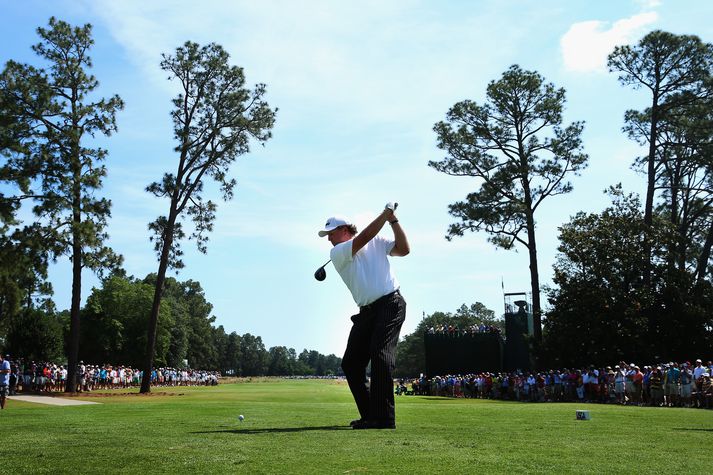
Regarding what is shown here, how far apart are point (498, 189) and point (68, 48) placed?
26.7m

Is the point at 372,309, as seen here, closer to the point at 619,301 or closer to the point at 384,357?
the point at 384,357

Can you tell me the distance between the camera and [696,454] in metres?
5.23


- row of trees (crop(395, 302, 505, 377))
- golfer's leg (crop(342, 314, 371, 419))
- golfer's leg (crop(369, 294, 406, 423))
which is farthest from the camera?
row of trees (crop(395, 302, 505, 377))

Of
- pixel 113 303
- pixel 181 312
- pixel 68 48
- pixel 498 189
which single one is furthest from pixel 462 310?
pixel 68 48

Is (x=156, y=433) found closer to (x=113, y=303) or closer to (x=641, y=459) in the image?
(x=641, y=459)

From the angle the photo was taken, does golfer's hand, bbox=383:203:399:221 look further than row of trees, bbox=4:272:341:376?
No

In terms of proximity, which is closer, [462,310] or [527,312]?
[527,312]

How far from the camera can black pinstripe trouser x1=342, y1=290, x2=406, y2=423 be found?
6934mm

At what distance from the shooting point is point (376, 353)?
693 cm

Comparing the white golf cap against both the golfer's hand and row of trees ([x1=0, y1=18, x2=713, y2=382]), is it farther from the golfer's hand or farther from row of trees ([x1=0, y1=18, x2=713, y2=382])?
row of trees ([x1=0, y1=18, x2=713, y2=382])

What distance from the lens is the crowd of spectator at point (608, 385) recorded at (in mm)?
25656

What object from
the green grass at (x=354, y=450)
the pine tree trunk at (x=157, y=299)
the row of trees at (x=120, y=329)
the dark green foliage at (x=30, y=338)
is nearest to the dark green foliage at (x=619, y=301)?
the pine tree trunk at (x=157, y=299)

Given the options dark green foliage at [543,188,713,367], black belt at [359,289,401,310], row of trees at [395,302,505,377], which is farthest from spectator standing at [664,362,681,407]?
row of trees at [395,302,505,377]

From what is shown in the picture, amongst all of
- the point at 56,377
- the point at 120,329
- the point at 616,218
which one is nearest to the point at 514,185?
the point at 616,218
